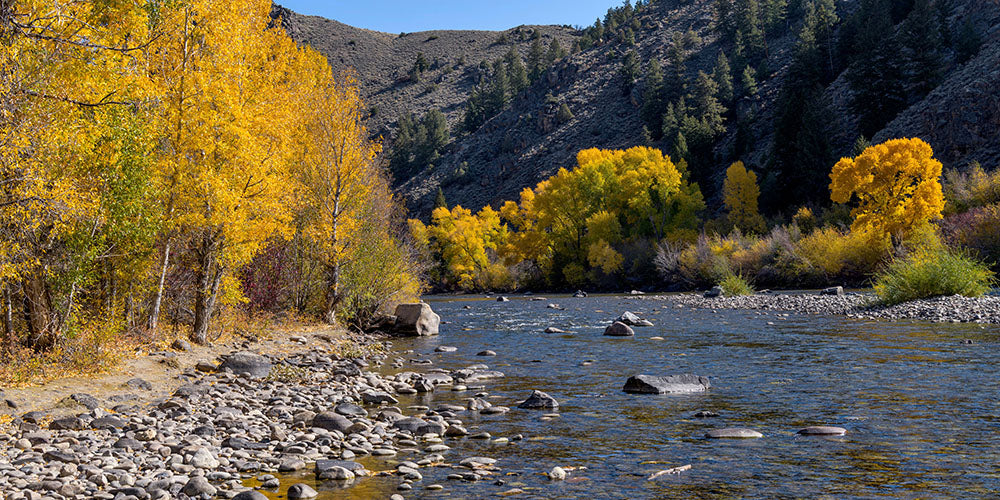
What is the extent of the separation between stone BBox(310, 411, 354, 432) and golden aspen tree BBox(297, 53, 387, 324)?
510 inches

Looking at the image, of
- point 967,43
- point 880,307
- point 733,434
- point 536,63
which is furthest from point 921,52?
point 536,63

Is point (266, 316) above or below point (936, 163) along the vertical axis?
below

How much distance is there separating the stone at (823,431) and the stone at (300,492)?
609cm

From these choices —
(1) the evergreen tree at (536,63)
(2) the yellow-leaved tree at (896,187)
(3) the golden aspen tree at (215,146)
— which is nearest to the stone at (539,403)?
(3) the golden aspen tree at (215,146)

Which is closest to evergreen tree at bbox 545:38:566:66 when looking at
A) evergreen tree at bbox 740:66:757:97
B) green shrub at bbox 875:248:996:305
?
evergreen tree at bbox 740:66:757:97

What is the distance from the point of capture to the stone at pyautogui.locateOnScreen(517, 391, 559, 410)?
10.8m

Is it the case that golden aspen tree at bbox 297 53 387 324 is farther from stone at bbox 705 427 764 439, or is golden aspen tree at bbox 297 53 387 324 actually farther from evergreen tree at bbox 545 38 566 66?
evergreen tree at bbox 545 38 566 66

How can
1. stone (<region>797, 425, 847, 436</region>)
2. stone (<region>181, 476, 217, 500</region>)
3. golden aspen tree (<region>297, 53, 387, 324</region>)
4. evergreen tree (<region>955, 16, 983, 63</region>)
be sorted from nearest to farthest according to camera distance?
stone (<region>181, 476, 217, 500</region>)
stone (<region>797, 425, 847, 436</region>)
golden aspen tree (<region>297, 53, 387, 324</region>)
evergreen tree (<region>955, 16, 983, 63</region>)

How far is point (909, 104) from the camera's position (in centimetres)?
6981

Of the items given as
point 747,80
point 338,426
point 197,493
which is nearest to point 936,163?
point 338,426

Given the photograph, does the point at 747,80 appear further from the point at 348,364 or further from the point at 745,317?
the point at 348,364

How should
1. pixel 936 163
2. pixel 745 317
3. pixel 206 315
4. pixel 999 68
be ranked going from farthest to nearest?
pixel 999 68 → pixel 936 163 → pixel 745 317 → pixel 206 315

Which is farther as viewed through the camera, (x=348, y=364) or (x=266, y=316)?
(x=266, y=316)

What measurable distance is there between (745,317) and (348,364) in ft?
59.9
